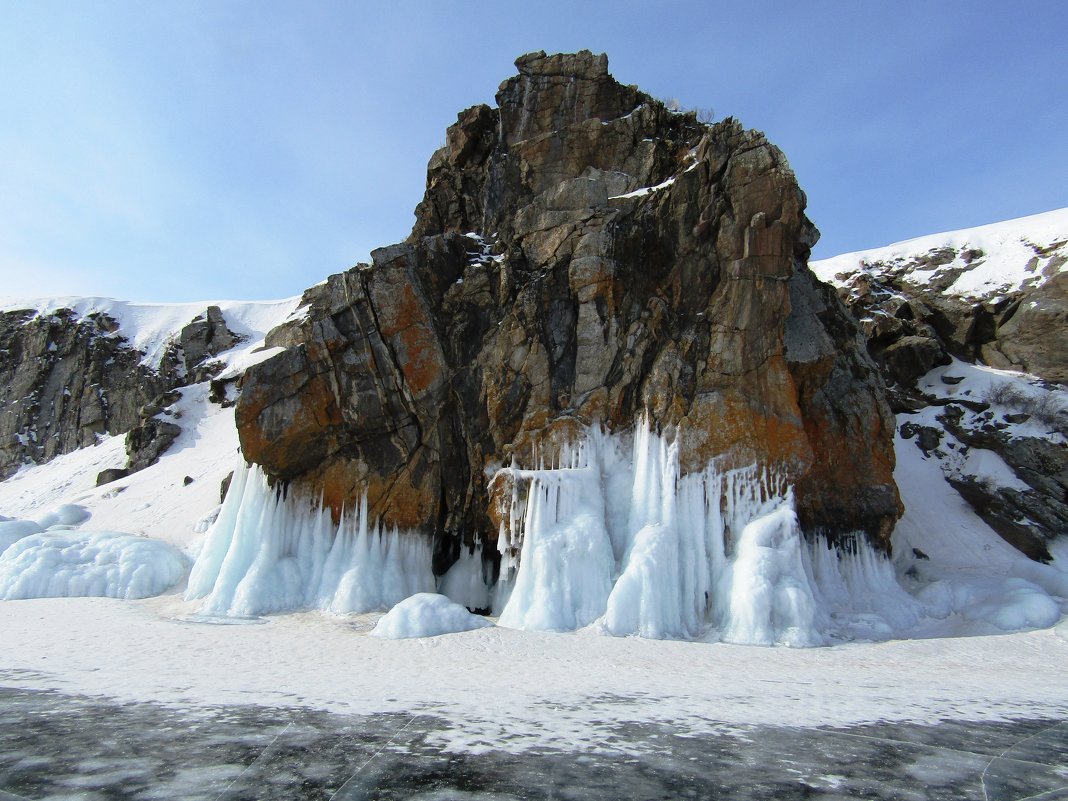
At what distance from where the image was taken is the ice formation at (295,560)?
17750 millimetres

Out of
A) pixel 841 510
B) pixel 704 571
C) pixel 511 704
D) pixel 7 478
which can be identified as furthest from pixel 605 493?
pixel 7 478

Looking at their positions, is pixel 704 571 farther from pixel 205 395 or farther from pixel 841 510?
pixel 205 395

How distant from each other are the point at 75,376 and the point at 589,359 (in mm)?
42368

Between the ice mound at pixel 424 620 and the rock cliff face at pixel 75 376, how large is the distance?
109 ft

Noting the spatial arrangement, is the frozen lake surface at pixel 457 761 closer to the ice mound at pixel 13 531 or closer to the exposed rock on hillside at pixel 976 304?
the ice mound at pixel 13 531

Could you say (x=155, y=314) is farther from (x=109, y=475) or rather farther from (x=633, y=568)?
(x=633, y=568)

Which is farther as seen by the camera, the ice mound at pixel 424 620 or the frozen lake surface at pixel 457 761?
the ice mound at pixel 424 620

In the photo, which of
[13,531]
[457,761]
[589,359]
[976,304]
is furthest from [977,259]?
[13,531]

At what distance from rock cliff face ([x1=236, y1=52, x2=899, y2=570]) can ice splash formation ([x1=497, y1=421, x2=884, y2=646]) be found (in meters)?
0.87

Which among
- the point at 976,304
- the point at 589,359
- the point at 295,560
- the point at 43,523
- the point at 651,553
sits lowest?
the point at 295,560

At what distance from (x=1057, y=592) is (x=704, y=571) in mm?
11761

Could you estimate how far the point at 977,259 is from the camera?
3575 centimetres

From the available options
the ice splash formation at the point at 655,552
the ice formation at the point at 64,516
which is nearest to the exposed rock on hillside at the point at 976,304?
the ice splash formation at the point at 655,552

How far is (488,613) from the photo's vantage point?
18.9 m
